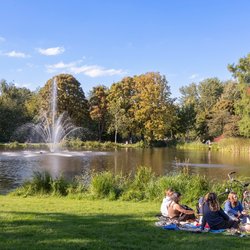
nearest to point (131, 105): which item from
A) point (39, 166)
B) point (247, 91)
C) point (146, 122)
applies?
point (146, 122)

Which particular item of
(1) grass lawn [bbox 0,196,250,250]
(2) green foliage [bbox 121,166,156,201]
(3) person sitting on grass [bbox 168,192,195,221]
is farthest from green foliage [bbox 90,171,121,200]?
(3) person sitting on grass [bbox 168,192,195,221]

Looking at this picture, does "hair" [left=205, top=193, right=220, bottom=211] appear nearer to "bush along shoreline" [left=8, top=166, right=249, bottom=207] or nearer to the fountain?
"bush along shoreline" [left=8, top=166, right=249, bottom=207]

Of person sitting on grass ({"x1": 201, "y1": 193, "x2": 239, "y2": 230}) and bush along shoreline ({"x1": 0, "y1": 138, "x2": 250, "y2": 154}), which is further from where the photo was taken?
bush along shoreline ({"x1": 0, "y1": 138, "x2": 250, "y2": 154})

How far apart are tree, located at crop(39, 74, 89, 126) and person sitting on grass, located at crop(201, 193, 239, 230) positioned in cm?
4827

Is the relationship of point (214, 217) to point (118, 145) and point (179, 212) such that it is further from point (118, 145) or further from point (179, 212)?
point (118, 145)

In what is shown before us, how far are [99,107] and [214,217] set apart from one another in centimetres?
5137

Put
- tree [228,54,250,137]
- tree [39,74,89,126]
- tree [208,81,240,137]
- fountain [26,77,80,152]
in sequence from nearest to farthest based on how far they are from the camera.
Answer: tree [228,54,250,137] < fountain [26,77,80,152] < tree [208,81,240,137] < tree [39,74,89,126]

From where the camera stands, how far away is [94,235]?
641 cm

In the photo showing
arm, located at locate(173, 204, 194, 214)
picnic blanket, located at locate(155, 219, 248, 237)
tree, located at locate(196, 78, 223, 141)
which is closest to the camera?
picnic blanket, located at locate(155, 219, 248, 237)

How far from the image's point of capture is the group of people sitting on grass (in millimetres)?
7414

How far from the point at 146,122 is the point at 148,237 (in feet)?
161

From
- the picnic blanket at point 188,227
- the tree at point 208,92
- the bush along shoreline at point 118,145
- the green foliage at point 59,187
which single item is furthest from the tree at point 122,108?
the picnic blanket at point 188,227

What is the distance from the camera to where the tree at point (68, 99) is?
54.8m

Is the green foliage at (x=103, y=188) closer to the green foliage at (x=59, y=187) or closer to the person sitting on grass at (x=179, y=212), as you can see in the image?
the green foliage at (x=59, y=187)
